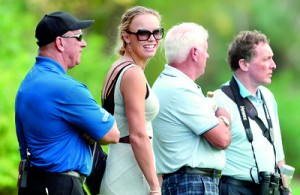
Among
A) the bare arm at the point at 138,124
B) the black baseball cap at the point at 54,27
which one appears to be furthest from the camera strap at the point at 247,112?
the black baseball cap at the point at 54,27

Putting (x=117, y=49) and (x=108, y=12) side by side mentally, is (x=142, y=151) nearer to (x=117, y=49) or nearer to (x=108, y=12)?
(x=117, y=49)

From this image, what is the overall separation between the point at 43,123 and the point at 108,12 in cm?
1811

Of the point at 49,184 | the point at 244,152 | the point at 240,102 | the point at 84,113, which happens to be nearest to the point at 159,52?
the point at 240,102

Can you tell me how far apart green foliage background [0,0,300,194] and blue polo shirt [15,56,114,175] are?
1017 mm

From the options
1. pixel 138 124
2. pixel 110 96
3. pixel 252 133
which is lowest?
pixel 252 133

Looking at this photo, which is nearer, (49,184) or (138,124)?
(49,184)

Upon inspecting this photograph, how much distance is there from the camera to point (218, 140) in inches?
254

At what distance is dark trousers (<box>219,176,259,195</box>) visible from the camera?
7223 millimetres

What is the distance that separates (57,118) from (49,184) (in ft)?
1.28

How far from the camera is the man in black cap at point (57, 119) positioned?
5539 mm

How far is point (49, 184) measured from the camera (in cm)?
558

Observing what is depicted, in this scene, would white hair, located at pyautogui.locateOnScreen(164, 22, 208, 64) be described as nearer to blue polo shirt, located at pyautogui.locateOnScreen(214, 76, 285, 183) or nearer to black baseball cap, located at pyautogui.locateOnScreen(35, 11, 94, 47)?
blue polo shirt, located at pyautogui.locateOnScreen(214, 76, 285, 183)

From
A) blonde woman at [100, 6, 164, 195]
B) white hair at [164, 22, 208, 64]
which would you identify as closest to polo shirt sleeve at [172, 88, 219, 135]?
white hair at [164, 22, 208, 64]

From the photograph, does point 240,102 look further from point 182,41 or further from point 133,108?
point 133,108
